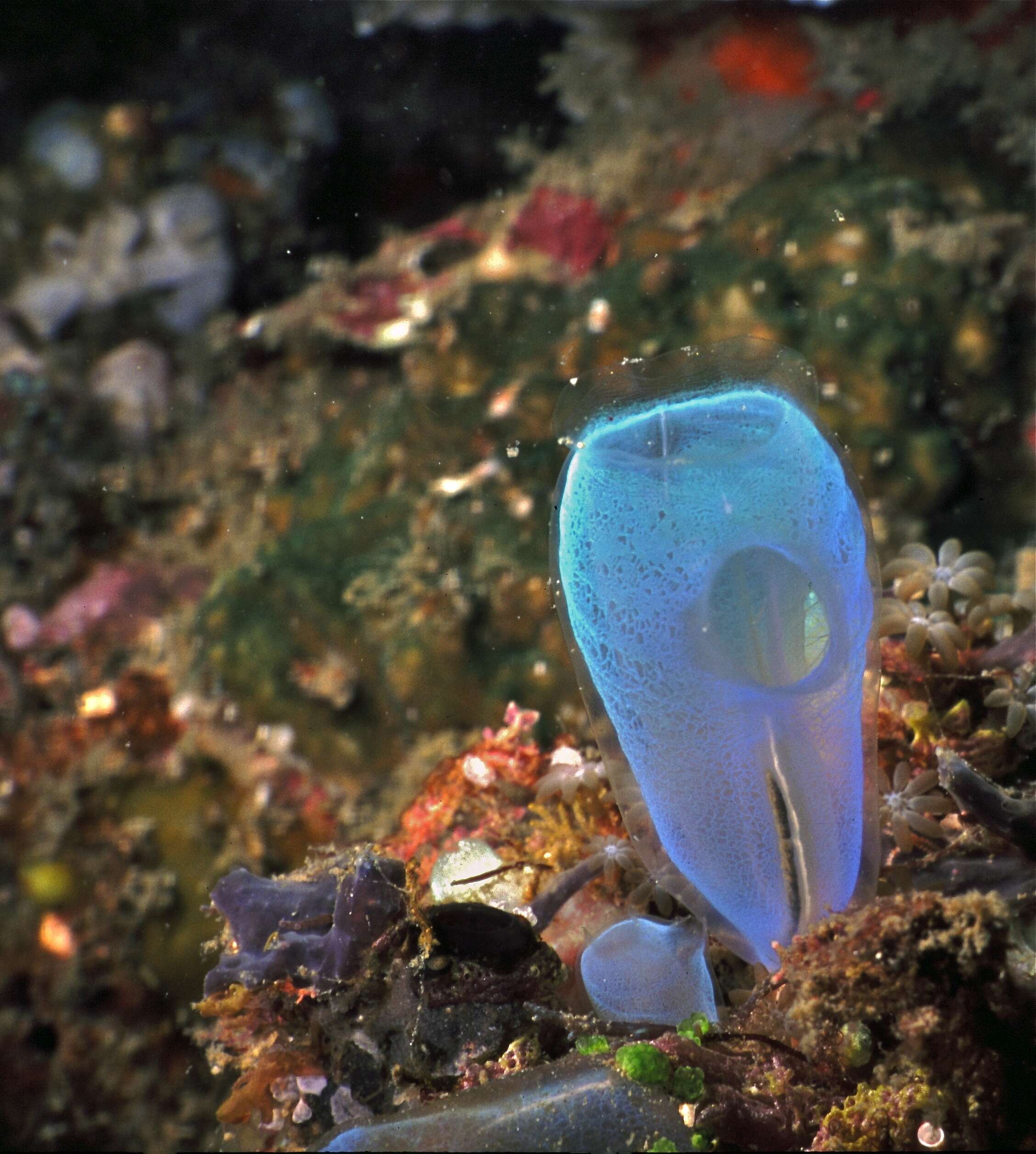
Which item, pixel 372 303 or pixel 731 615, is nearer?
pixel 731 615

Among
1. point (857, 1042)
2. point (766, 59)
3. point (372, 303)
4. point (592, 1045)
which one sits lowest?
point (592, 1045)

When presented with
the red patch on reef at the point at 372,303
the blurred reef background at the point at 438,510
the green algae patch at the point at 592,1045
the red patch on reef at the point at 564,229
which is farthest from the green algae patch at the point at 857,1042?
the red patch on reef at the point at 372,303

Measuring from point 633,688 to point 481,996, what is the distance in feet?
2.27

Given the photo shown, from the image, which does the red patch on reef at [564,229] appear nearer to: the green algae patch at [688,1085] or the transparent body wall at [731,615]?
the transparent body wall at [731,615]

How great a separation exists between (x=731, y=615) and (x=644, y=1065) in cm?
81

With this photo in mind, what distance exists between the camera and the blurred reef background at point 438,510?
1630 millimetres

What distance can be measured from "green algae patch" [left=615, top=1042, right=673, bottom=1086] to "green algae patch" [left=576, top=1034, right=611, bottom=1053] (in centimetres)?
11

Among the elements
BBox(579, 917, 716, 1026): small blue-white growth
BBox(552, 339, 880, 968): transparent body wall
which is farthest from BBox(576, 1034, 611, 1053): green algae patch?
BBox(552, 339, 880, 968): transparent body wall

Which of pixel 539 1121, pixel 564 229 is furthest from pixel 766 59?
pixel 539 1121

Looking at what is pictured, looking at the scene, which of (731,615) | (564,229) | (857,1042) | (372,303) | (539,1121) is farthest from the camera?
(372,303)

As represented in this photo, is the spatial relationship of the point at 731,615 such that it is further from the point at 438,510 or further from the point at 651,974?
the point at 438,510

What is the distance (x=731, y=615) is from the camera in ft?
5.12

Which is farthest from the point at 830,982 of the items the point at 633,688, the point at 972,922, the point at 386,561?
the point at 386,561

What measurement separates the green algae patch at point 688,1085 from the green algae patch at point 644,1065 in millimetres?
18
